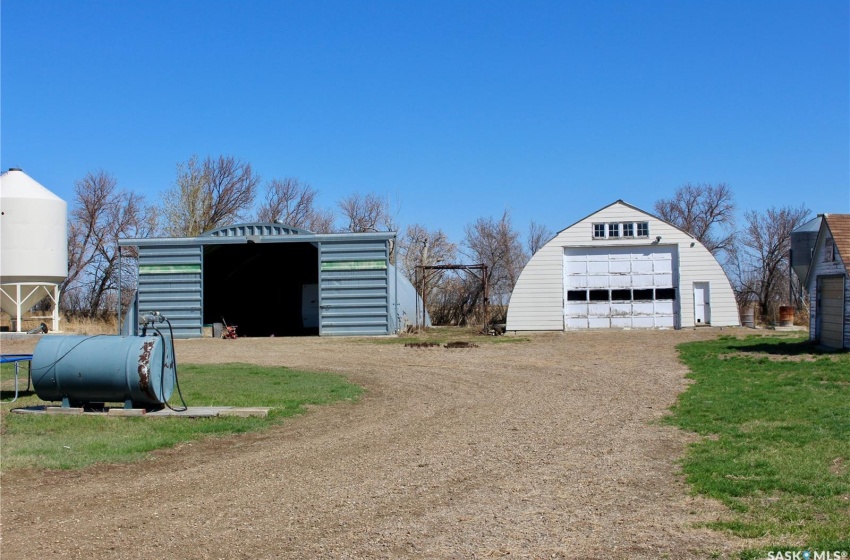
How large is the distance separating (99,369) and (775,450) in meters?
8.37

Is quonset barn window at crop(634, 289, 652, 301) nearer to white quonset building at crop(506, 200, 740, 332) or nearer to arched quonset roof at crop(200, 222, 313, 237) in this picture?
white quonset building at crop(506, 200, 740, 332)

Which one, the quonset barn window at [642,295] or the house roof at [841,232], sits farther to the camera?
the quonset barn window at [642,295]

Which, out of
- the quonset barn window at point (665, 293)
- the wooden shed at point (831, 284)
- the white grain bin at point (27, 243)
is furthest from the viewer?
the quonset barn window at point (665, 293)

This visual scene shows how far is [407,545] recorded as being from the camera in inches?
206

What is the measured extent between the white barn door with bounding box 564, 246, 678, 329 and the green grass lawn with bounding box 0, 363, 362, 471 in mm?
18180

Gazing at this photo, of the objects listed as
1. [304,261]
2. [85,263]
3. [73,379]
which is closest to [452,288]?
[304,261]

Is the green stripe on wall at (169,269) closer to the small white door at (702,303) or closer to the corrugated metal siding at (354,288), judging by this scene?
the corrugated metal siding at (354,288)

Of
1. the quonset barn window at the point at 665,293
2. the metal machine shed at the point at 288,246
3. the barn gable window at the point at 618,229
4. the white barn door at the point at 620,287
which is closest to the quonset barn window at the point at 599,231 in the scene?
the barn gable window at the point at 618,229

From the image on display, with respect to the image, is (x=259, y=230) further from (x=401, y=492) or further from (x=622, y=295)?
(x=401, y=492)

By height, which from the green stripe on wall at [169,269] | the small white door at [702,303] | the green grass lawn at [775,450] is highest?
the green stripe on wall at [169,269]

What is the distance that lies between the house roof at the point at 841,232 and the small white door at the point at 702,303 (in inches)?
422

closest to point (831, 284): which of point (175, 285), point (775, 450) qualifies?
point (775, 450)

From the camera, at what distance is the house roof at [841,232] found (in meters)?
19.7

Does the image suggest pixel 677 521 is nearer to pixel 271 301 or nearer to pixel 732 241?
pixel 271 301
